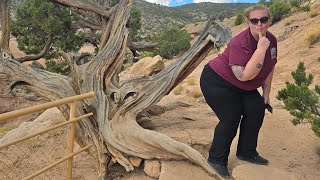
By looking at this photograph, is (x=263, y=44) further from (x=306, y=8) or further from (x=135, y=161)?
(x=306, y=8)

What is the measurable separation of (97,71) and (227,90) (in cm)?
240

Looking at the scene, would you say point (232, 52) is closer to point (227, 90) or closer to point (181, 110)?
point (227, 90)

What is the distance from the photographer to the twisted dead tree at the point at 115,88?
4867mm

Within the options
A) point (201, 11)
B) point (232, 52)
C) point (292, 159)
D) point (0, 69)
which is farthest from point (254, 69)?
point (201, 11)

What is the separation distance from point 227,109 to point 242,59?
0.58 m

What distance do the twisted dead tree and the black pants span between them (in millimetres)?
704

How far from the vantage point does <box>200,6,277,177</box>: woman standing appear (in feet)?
11.5

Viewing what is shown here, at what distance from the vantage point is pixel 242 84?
12.3 feet

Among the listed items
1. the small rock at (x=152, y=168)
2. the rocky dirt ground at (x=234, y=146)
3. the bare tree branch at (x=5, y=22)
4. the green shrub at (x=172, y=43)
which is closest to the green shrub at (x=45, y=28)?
the rocky dirt ground at (x=234, y=146)

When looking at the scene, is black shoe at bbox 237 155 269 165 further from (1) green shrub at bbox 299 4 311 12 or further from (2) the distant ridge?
(2) the distant ridge

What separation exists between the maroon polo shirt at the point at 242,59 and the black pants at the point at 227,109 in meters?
0.07

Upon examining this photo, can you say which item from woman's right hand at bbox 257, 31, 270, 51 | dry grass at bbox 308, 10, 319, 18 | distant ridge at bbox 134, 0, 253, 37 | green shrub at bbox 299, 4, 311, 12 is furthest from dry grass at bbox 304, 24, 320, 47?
distant ridge at bbox 134, 0, 253, 37

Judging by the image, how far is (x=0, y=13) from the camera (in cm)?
617

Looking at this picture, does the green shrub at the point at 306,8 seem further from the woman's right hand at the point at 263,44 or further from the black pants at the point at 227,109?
the woman's right hand at the point at 263,44
